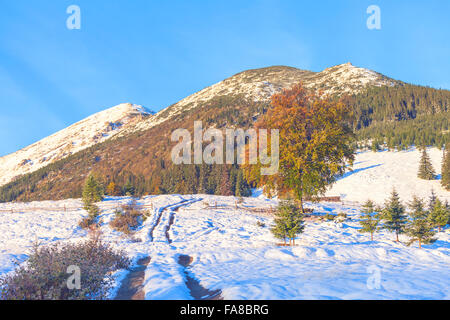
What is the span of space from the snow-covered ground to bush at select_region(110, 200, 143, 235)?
2.37 feet

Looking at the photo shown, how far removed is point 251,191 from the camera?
68125 millimetres

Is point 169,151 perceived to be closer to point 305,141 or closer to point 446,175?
point 446,175

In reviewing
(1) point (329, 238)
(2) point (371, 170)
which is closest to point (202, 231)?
(1) point (329, 238)

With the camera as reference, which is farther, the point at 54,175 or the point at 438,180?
Answer: the point at 54,175

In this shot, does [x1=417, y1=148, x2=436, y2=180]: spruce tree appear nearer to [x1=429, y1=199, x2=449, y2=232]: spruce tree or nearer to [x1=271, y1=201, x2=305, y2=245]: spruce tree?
[x1=429, y1=199, x2=449, y2=232]: spruce tree

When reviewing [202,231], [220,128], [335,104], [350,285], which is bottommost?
[202,231]

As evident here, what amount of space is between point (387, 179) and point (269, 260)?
1815 inches

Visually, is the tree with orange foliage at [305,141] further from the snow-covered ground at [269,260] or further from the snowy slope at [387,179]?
the snowy slope at [387,179]

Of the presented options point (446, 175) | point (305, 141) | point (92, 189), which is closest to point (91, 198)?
point (92, 189)

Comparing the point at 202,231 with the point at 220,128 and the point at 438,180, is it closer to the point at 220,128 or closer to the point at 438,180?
the point at 438,180

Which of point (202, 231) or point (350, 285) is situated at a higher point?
point (350, 285)

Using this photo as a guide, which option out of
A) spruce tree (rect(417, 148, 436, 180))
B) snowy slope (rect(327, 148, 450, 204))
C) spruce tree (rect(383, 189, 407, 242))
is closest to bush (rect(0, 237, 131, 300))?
spruce tree (rect(383, 189, 407, 242))
